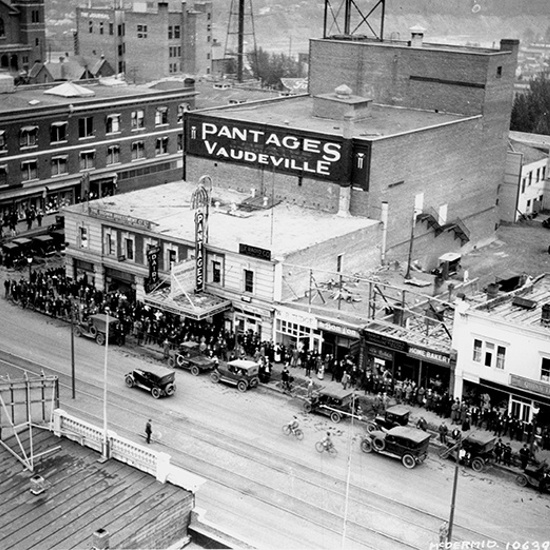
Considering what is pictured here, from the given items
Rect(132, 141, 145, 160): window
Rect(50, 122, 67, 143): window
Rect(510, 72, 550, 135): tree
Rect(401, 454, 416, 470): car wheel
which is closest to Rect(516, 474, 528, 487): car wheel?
Rect(401, 454, 416, 470): car wheel

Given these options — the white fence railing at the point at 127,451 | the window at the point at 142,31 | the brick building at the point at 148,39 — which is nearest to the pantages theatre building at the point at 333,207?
the white fence railing at the point at 127,451

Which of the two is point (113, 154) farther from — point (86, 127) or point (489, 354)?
point (489, 354)

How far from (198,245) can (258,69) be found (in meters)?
142

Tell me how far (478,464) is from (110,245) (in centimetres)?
3127

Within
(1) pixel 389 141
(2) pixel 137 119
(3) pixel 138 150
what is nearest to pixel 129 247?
(1) pixel 389 141

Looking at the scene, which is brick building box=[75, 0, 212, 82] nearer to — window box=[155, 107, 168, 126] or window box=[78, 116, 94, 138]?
window box=[155, 107, 168, 126]

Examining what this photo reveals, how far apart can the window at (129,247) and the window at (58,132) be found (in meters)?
24.0

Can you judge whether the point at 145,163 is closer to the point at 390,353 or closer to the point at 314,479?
the point at 390,353

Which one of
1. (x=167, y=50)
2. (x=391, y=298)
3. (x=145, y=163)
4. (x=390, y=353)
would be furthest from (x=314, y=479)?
(x=167, y=50)

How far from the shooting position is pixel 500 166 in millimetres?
82625

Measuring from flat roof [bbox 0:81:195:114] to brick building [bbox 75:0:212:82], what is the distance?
3657cm

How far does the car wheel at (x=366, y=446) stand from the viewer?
4484 centimetres

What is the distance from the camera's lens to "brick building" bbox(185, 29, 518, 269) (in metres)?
67.2

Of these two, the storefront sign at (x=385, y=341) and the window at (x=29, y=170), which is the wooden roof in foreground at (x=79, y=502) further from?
the window at (x=29, y=170)
